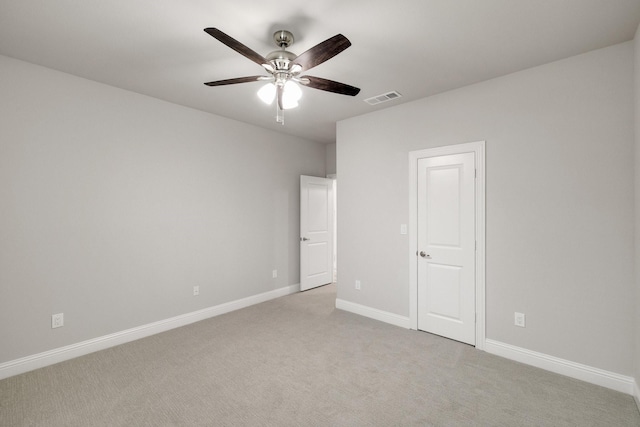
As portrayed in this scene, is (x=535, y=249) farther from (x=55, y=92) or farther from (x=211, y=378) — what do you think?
(x=55, y=92)

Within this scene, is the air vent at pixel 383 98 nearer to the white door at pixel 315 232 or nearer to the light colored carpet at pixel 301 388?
the white door at pixel 315 232

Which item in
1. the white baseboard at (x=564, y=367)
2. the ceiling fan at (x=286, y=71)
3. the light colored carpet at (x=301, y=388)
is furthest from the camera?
the white baseboard at (x=564, y=367)

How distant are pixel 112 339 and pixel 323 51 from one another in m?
3.42

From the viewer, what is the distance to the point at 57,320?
2814 millimetres

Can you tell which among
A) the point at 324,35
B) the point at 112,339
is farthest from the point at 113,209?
the point at 324,35

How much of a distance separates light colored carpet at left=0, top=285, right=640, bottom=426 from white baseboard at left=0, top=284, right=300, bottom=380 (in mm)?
96

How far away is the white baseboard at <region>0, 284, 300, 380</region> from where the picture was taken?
103 inches

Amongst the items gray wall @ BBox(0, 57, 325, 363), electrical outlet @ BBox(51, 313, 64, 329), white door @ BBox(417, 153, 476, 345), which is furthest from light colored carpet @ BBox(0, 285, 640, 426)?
gray wall @ BBox(0, 57, 325, 363)

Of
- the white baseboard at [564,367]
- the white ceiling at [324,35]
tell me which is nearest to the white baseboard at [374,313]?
the white baseboard at [564,367]

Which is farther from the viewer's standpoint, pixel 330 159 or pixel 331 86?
pixel 330 159

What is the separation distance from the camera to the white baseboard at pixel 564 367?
2350 mm

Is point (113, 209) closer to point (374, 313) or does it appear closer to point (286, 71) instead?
point (286, 71)

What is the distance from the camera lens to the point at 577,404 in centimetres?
219

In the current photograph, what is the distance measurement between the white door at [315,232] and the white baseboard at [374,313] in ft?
3.62
